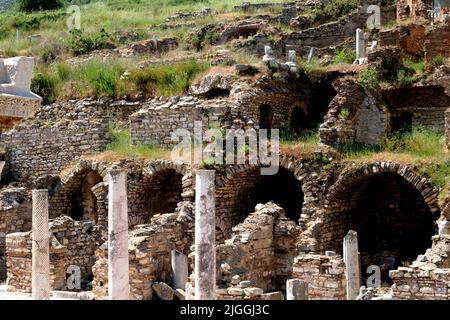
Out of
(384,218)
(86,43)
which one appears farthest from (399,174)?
(86,43)

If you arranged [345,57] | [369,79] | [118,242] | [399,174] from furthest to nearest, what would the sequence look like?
[345,57] < [369,79] < [399,174] < [118,242]

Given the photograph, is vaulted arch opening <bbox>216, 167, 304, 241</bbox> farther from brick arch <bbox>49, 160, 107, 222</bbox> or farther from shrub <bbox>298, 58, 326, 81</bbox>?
brick arch <bbox>49, 160, 107, 222</bbox>

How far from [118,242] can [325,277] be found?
4116mm

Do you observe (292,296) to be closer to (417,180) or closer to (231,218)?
(417,180)

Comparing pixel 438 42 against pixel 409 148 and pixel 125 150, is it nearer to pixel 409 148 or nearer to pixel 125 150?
pixel 409 148

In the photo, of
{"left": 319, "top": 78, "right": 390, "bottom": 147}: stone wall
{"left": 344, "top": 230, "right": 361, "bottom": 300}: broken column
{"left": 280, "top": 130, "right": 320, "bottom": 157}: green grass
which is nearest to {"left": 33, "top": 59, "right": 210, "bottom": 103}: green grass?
{"left": 280, "top": 130, "right": 320, "bottom": 157}: green grass

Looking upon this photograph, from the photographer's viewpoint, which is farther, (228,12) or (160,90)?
(228,12)

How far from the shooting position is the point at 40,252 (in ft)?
59.3

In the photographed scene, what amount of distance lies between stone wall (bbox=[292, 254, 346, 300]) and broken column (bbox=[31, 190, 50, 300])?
207 inches

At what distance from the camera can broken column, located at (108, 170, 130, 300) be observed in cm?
1655

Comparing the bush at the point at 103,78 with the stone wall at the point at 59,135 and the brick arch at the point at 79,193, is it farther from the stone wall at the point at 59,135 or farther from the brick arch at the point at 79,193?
the brick arch at the point at 79,193
